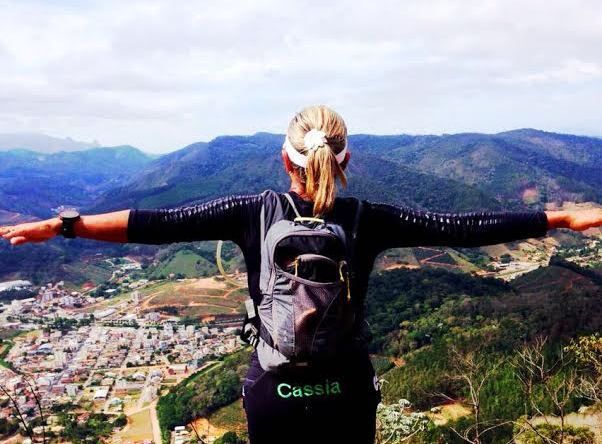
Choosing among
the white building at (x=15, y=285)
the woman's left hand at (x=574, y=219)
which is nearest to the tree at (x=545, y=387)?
the woman's left hand at (x=574, y=219)

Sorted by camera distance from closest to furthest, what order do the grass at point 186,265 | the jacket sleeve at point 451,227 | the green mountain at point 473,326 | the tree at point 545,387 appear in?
the jacket sleeve at point 451,227 < the tree at point 545,387 < the green mountain at point 473,326 < the grass at point 186,265

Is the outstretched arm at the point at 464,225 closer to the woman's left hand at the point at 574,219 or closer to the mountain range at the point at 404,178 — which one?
the woman's left hand at the point at 574,219

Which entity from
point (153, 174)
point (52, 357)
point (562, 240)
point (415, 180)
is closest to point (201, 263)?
point (52, 357)

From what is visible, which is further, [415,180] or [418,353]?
[415,180]

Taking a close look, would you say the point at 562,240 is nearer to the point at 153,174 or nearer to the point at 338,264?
the point at 338,264

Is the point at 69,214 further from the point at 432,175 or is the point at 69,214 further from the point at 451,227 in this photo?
the point at 432,175

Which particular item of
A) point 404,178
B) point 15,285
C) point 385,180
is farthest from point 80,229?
point 404,178

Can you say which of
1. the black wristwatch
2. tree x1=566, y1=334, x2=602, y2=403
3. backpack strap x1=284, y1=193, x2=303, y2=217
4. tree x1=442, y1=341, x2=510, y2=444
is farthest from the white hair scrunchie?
tree x1=566, y1=334, x2=602, y2=403
